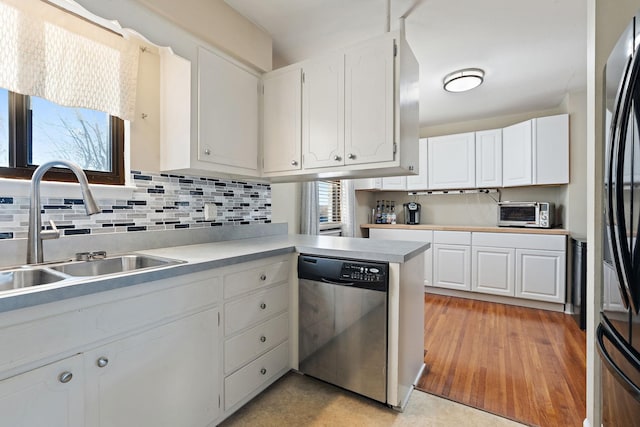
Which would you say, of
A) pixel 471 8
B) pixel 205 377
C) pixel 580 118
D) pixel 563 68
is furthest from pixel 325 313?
pixel 580 118

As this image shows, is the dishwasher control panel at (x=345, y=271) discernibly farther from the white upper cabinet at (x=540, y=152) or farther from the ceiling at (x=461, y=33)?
the white upper cabinet at (x=540, y=152)

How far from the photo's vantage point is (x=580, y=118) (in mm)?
3119

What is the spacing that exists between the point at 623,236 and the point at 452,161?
10.8 ft

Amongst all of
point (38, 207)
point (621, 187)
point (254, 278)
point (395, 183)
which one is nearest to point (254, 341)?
point (254, 278)

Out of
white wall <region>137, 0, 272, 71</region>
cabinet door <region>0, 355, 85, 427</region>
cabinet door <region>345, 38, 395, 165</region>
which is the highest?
white wall <region>137, 0, 272, 71</region>

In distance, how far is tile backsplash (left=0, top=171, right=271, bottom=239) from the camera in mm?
1343

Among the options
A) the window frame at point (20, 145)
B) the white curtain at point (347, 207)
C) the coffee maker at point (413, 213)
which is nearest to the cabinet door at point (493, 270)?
Answer: the coffee maker at point (413, 213)

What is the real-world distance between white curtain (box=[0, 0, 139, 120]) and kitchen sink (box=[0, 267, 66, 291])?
0.79 meters

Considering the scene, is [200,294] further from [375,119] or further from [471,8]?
[471,8]

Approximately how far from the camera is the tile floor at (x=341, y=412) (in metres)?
1.54

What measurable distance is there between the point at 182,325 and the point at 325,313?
80 cm

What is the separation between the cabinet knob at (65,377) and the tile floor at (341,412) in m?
0.86

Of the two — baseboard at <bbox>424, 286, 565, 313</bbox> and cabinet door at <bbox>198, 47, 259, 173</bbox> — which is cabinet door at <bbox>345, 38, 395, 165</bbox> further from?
baseboard at <bbox>424, 286, 565, 313</bbox>

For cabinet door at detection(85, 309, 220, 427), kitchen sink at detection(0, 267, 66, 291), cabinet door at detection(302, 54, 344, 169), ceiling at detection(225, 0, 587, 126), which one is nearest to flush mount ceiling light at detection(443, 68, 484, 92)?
ceiling at detection(225, 0, 587, 126)
